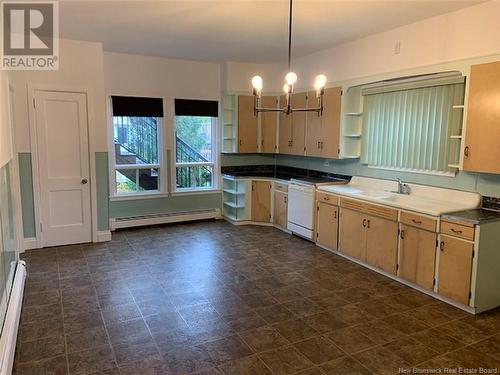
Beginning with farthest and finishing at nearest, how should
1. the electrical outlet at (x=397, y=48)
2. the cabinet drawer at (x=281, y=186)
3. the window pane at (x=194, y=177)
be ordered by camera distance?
the window pane at (x=194, y=177)
the cabinet drawer at (x=281, y=186)
the electrical outlet at (x=397, y=48)

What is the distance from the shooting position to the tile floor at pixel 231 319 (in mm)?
2658

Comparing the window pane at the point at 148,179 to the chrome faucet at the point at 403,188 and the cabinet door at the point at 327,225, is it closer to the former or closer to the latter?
the cabinet door at the point at 327,225

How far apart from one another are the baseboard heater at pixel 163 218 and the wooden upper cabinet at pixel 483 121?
4.39 meters

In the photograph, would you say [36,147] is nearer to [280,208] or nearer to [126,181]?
[126,181]

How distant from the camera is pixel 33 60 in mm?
4883

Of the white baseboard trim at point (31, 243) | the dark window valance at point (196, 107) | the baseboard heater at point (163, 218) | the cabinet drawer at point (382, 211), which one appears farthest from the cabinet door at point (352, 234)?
the white baseboard trim at point (31, 243)

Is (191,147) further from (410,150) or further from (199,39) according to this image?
(410,150)

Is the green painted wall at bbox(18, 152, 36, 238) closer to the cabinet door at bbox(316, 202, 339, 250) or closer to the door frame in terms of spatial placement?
the door frame

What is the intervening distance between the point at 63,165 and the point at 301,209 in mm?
3424

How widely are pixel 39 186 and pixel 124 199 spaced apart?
4.52 ft

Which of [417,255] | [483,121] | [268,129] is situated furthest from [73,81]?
[483,121]

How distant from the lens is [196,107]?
6543 millimetres

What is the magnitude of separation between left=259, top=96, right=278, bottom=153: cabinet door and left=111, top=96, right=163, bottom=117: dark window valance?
179cm

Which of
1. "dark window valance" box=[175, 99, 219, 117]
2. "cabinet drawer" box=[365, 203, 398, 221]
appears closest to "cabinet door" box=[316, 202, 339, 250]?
"cabinet drawer" box=[365, 203, 398, 221]
